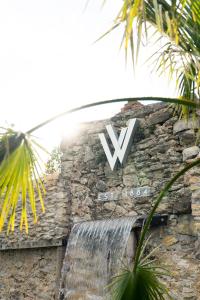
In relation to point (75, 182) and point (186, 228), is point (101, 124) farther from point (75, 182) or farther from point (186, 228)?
point (186, 228)

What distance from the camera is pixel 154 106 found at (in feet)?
22.2

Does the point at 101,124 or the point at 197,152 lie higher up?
the point at 101,124

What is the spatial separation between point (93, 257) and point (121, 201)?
92 centimetres

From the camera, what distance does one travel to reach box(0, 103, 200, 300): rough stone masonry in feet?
18.8

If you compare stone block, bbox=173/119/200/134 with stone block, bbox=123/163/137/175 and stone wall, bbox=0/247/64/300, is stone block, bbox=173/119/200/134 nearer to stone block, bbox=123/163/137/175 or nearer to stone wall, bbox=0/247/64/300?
stone block, bbox=123/163/137/175

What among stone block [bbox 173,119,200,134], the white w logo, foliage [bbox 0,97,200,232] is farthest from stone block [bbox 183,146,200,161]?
foliage [bbox 0,97,200,232]

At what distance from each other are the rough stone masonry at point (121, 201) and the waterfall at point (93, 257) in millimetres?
264

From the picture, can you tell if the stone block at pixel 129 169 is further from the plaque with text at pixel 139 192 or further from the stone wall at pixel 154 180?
the plaque with text at pixel 139 192

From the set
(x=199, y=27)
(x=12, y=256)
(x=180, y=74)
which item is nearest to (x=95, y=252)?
(x=12, y=256)

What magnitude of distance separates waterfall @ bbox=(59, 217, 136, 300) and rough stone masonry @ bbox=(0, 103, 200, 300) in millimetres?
264

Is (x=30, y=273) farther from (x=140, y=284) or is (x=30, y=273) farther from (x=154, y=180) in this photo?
(x=140, y=284)

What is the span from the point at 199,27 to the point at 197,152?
9.38ft

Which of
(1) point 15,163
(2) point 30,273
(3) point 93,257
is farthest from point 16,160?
(2) point 30,273

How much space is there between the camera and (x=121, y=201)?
21.7 feet
